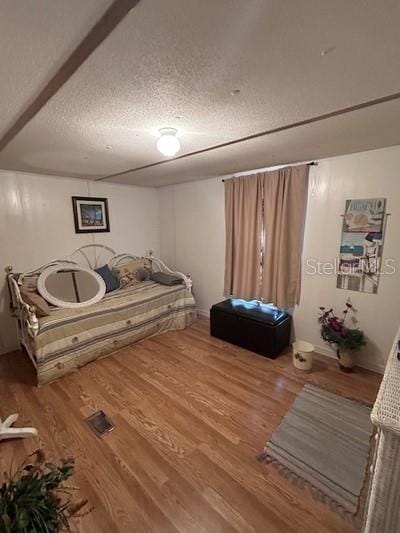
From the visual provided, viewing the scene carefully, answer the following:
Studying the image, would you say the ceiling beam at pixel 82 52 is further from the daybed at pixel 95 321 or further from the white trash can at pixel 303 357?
the white trash can at pixel 303 357

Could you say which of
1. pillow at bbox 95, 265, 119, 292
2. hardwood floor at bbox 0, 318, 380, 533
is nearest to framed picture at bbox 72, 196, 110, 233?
pillow at bbox 95, 265, 119, 292

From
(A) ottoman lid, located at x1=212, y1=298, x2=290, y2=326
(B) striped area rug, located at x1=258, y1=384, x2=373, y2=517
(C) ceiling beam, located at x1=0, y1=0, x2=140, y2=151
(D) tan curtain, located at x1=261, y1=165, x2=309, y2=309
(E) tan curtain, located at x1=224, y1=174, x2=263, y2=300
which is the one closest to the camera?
(C) ceiling beam, located at x1=0, y1=0, x2=140, y2=151

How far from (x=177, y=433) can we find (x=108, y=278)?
2.29 meters

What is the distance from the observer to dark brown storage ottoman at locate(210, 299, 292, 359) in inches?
107

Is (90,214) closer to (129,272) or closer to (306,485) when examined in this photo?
(129,272)

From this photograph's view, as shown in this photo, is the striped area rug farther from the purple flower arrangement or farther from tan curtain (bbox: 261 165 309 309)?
A: tan curtain (bbox: 261 165 309 309)

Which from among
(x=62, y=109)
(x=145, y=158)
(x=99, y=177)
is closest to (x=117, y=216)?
(x=99, y=177)

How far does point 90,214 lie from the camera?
3.53 meters

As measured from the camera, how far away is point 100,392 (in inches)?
86.8

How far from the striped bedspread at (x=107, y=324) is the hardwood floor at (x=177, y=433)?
0.56ft

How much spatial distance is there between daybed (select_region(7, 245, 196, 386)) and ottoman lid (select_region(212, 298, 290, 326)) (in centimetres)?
68

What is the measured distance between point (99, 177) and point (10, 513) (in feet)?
10.9

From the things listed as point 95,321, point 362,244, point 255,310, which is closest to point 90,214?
point 95,321

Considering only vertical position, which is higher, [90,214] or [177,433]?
[90,214]
